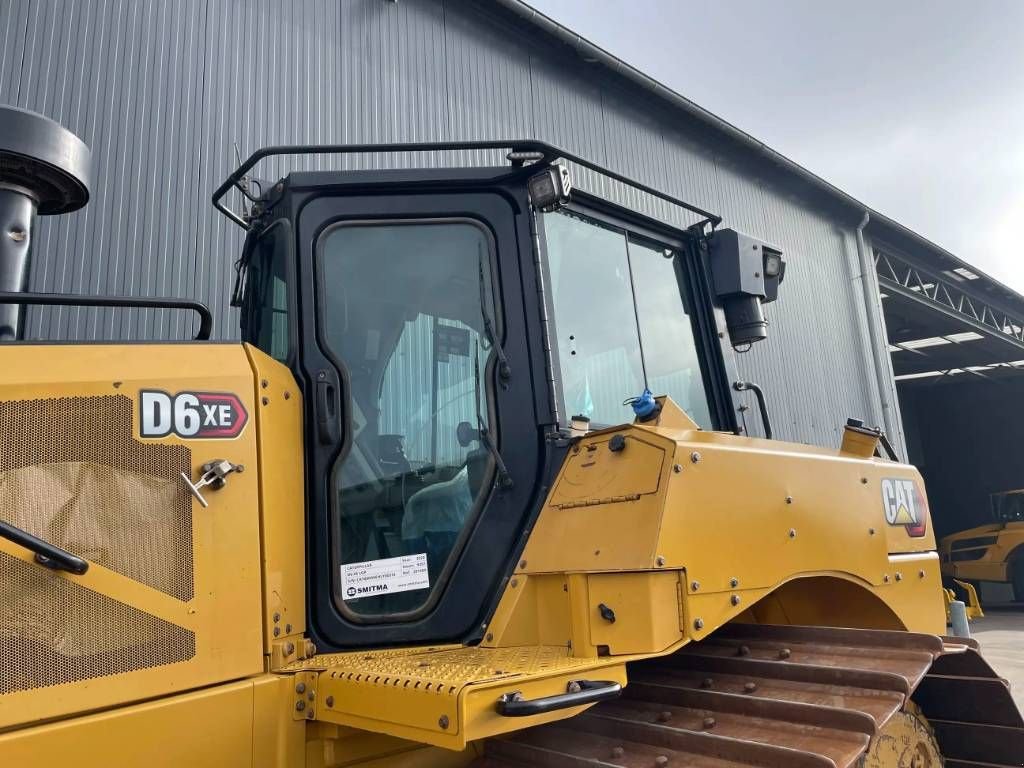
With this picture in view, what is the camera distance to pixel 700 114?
1096 cm

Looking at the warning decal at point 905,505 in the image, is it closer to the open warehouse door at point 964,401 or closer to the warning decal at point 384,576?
the warning decal at point 384,576

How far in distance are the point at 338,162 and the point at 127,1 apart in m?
1.88

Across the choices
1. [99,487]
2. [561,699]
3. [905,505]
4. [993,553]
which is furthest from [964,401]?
[99,487]

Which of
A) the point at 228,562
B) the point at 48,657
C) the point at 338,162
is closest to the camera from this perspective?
the point at 48,657

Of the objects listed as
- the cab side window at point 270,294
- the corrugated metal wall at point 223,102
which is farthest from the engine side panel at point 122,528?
the corrugated metal wall at point 223,102

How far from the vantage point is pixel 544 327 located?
2.64 meters

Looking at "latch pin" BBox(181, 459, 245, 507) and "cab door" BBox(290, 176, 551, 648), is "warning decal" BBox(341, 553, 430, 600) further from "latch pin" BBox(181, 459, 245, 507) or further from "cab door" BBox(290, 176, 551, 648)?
"latch pin" BBox(181, 459, 245, 507)

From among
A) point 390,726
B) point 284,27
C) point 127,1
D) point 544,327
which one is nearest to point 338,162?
point 284,27

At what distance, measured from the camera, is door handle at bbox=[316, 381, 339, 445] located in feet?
7.77

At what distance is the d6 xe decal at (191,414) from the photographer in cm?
208

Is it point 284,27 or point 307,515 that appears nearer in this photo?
point 307,515

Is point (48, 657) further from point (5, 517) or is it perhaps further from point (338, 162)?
point (338, 162)

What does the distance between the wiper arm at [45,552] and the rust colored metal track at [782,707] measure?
121 centimetres

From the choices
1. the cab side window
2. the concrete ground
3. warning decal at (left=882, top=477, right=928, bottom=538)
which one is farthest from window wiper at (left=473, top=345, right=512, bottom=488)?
the concrete ground
